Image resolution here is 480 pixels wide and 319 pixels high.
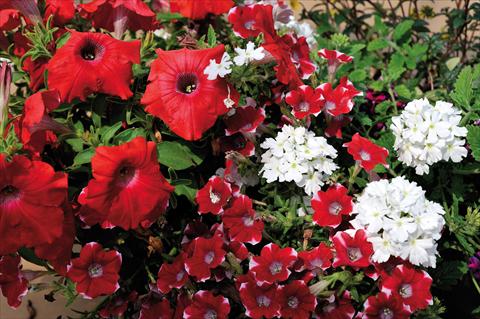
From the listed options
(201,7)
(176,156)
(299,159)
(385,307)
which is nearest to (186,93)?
(176,156)

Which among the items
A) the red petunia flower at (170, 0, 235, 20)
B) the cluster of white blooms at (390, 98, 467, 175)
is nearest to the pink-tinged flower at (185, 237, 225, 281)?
the cluster of white blooms at (390, 98, 467, 175)

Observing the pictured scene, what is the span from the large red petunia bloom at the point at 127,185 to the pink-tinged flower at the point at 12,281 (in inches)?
10.4

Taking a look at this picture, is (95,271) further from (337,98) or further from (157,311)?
(337,98)

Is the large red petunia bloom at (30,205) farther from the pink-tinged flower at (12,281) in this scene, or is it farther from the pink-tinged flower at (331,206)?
the pink-tinged flower at (331,206)

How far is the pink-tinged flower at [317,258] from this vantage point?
4.00ft

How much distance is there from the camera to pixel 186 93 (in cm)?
124

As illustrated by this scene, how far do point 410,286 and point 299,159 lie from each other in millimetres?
324

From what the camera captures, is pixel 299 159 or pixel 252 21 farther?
pixel 252 21

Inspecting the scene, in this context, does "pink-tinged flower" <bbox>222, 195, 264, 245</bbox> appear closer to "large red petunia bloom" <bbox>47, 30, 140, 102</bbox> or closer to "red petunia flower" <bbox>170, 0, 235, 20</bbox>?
"large red petunia bloom" <bbox>47, 30, 140, 102</bbox>

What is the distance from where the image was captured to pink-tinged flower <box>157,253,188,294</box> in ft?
4.17

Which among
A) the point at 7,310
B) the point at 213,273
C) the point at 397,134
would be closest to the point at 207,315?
the point at 213,273

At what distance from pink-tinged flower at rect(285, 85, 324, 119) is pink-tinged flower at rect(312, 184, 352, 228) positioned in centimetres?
18

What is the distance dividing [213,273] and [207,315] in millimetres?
89

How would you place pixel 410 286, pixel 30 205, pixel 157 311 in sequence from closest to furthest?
pixel 30 205 < pixel 410 286 < pixel 157 311
